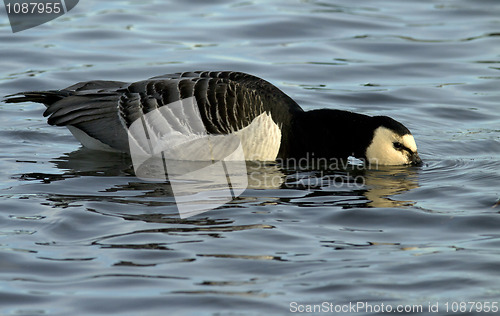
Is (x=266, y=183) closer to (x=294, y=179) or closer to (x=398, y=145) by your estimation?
(x=294, y=179)

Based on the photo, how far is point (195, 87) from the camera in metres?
9.62

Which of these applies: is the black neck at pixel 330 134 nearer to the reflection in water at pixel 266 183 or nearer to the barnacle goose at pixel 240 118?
the barnacle goose at pixel 240 118

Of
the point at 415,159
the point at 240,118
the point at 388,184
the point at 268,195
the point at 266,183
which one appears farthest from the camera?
the point at 415,159

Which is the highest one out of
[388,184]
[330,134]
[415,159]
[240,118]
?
[240,118]

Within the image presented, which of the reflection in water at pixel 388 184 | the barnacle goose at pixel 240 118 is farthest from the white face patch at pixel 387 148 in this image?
the reflection in water at pixel 388 184

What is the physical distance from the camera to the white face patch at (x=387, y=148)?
9.88 m

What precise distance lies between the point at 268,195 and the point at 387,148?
6.85ft

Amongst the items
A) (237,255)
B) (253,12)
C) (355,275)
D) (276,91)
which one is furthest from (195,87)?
(253,12)

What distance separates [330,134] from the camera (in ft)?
32.9

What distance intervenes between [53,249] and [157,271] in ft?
3.32

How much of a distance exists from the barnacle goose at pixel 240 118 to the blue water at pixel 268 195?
0.31 m

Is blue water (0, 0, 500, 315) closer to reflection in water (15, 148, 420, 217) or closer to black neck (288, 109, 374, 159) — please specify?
reflection in water (15, 148, 420, 217)

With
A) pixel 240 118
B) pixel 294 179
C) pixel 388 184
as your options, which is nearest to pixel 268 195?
pixel 294 179

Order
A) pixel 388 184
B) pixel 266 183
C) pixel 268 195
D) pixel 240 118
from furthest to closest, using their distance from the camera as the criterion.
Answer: pixel 240 118
pixel 388 184
pixel 266 183
pixel 268 195
